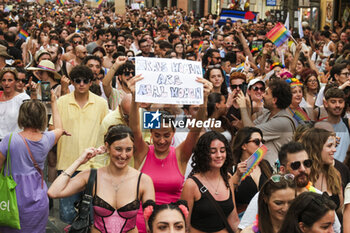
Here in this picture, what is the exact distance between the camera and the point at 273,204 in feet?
14.4

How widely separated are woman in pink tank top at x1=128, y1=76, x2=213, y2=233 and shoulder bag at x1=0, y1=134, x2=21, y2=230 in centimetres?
111

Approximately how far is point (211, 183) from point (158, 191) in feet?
1.66

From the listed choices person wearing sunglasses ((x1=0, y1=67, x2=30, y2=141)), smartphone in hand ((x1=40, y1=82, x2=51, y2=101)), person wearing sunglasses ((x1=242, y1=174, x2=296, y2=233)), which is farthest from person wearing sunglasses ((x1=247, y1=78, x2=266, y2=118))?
person wearing sunglasses ((x1=242, y1=174, x2=296, y2=233))

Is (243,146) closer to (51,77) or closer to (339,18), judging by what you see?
(51,77)

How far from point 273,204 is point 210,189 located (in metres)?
0.68

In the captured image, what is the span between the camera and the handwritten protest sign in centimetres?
539

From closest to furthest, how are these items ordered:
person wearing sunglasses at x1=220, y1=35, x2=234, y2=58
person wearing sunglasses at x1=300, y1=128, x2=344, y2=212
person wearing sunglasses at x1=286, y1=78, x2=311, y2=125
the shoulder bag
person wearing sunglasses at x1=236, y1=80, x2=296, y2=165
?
person wearing sunglasses at x1=300, y1=128, x2=344, y2=212 → the shoulder bag → person wearing sunglasses at x1=236, y1=80, x2=296, y2=165 → person wearing sunglasses at x1=286, y1=78, x2=311, y2=125 → person wearing sunglasses at x1=220, y1=35, x2=234, y2=58

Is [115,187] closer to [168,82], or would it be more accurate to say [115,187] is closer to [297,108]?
[168,82]

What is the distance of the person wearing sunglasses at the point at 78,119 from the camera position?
671 centimetres

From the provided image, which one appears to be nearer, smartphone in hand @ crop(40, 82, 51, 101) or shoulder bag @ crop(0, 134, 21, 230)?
shoulder bag @ crop(0, 134, 21, 230)

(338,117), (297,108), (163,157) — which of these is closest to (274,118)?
(338,117)

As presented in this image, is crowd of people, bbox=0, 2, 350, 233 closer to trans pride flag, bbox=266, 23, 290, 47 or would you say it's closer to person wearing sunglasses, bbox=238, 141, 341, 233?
person wearing sunglasses, bbox=238, 141, 341, 233

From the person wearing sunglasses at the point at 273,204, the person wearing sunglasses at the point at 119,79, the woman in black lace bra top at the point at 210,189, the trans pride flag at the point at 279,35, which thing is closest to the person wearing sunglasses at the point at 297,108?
the person wearing sunglasses at the point at 119,79

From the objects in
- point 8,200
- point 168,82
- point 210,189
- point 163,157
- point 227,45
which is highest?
point 168,82
